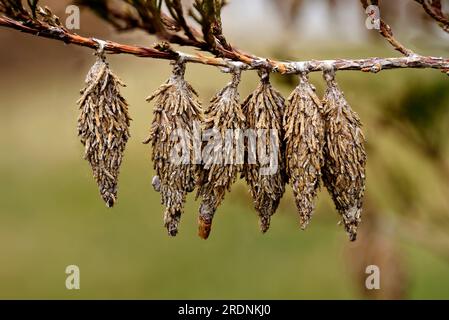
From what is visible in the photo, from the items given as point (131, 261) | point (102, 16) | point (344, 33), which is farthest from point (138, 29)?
point (131, 261)

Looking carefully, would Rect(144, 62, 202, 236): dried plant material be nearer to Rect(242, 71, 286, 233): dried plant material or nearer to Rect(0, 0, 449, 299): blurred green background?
Rect(242, 71, 286, 233): dried plant material

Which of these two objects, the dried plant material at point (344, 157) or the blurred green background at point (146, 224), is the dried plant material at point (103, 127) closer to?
the dried plant material at point (344, 157)

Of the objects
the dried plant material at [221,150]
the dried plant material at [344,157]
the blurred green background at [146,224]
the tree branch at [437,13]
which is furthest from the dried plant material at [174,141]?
the blurred green background at [146,224]

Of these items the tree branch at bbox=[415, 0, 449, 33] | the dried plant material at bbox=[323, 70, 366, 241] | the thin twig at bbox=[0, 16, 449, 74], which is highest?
the tree branch at bbox=[415, 0, 449, 33]

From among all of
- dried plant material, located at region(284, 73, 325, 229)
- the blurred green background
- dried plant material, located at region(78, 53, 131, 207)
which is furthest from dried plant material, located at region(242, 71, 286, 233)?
the blurred green background

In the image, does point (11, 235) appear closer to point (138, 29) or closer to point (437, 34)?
point (437, 34)

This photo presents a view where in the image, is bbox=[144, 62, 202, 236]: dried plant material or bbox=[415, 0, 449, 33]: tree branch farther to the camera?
bbox=[415, 0, 449, 33]: tree branch

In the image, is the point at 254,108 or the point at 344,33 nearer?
the point at 254,108

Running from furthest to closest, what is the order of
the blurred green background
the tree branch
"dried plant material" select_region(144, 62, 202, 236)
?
the blurred green background
the tree branch
"dried plant material" select_region(144, 62, 202, 236)
